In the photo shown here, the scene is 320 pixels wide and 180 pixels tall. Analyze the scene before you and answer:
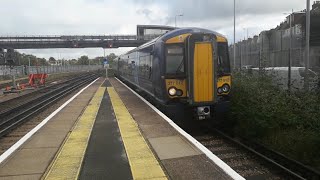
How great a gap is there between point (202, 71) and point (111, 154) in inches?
194

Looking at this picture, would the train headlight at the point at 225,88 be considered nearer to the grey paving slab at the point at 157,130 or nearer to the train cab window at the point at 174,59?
the train cab window at the point at 174,59

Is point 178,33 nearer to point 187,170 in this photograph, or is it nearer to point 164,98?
point 164,98

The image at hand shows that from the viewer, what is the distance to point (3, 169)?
7129mm

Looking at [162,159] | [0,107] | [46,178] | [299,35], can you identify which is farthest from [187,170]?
[299,35]

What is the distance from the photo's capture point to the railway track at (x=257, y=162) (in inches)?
338

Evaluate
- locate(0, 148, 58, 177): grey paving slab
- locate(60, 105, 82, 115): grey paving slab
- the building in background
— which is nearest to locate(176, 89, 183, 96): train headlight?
locate(60, 105, 82, 115): grey paving slab

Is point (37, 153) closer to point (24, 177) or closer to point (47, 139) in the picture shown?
point (47, 139)

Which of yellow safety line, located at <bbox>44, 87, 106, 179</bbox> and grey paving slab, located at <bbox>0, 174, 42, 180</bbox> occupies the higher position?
yellow safety line, located at <bbox>44, 87, 106, 179</bbox>

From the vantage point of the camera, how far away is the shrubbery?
9.96 meters

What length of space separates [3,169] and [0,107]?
47.3 feet

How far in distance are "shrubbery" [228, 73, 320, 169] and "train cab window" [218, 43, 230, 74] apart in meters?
1.39

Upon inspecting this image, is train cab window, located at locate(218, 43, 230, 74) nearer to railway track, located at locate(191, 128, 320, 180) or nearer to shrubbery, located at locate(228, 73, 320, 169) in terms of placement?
shrubbery, located at locate(228, 73, 320, 169)

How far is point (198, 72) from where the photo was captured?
1214 cm

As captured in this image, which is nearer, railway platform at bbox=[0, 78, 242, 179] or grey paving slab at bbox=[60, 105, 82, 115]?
railway platform at bbox=[0, 78, 242, 179]
